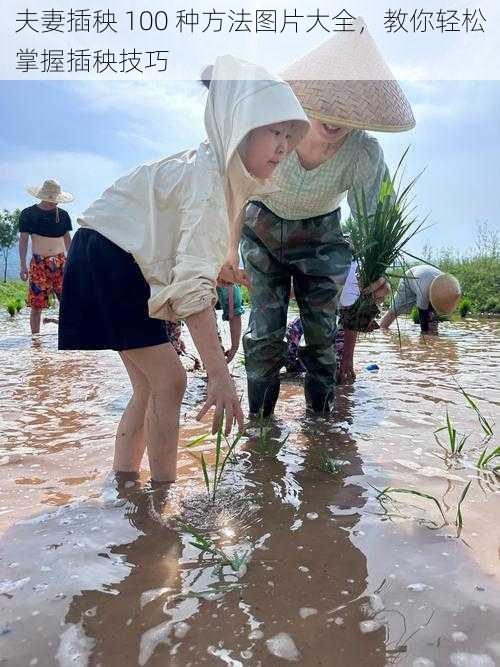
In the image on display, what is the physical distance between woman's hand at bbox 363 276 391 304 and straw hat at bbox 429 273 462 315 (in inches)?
142

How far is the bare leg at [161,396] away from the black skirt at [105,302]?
0.05m

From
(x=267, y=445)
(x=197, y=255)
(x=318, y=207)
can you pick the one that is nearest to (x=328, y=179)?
(x=318, y=207)

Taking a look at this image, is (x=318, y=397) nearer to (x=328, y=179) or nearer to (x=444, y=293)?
(x=328, y=179)

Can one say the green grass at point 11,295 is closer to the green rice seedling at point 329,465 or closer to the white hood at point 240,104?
the green rice seedling at point 329,465

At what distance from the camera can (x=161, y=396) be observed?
1876 mm

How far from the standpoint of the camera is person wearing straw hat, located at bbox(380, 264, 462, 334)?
661cm

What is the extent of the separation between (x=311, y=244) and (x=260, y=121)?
1.34 m

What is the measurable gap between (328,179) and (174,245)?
1.28m

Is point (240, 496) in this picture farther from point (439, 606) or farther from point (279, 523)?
point (439, 606)

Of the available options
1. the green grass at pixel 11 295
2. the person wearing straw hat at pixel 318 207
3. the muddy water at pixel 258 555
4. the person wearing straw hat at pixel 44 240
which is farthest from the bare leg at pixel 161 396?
the green grass at pixel 11 295

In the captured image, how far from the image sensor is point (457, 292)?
21.5 feet

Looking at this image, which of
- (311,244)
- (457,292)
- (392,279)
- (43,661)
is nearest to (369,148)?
(311,244)

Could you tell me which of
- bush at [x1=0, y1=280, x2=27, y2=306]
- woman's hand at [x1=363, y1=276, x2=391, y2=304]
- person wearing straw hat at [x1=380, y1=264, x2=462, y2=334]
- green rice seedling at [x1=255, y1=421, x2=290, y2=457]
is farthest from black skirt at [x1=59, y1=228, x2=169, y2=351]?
bush at [x1=0, y1=280, x2=27, y2=306]

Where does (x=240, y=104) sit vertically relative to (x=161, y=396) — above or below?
above
